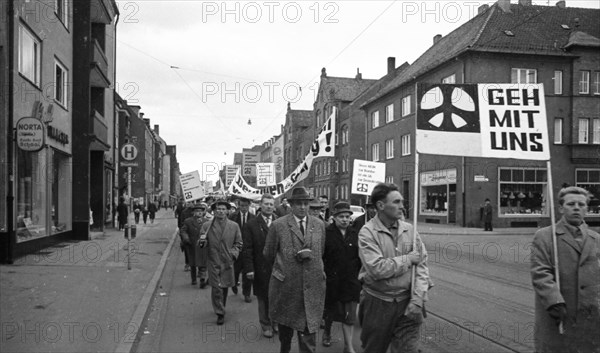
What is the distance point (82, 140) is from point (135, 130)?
163ft

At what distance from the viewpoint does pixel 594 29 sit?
116 ft

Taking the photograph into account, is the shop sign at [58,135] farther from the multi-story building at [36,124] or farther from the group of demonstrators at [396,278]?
the group of demonstrators at [396,278]

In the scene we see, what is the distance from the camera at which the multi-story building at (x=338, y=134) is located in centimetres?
5388

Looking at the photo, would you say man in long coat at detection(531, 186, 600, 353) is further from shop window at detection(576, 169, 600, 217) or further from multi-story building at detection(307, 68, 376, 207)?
multi-story building at detection(307, 68, 376, 207)

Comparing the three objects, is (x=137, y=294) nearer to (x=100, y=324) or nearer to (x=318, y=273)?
(x=100, y=324)

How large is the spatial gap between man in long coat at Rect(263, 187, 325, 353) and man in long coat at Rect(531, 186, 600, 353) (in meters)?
2.13

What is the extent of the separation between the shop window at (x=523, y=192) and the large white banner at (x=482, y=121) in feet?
91.6

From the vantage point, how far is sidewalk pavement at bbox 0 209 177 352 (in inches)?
267

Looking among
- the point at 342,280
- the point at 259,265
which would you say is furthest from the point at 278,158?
the point at 342,280

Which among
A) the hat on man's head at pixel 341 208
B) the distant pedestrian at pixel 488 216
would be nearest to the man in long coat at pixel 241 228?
the hat on man's head at pixel 341 208

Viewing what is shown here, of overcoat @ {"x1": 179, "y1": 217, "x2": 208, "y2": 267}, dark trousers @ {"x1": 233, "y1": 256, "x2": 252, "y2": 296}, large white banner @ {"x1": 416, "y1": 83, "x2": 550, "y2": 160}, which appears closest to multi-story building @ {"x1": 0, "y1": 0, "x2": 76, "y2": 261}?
overcoat @ {"x1": 179, "y1": 217, "x2": 208, "y2": 267}

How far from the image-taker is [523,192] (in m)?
32.4

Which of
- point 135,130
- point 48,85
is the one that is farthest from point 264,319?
point 135,130

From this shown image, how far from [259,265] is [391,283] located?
3.59 metres
